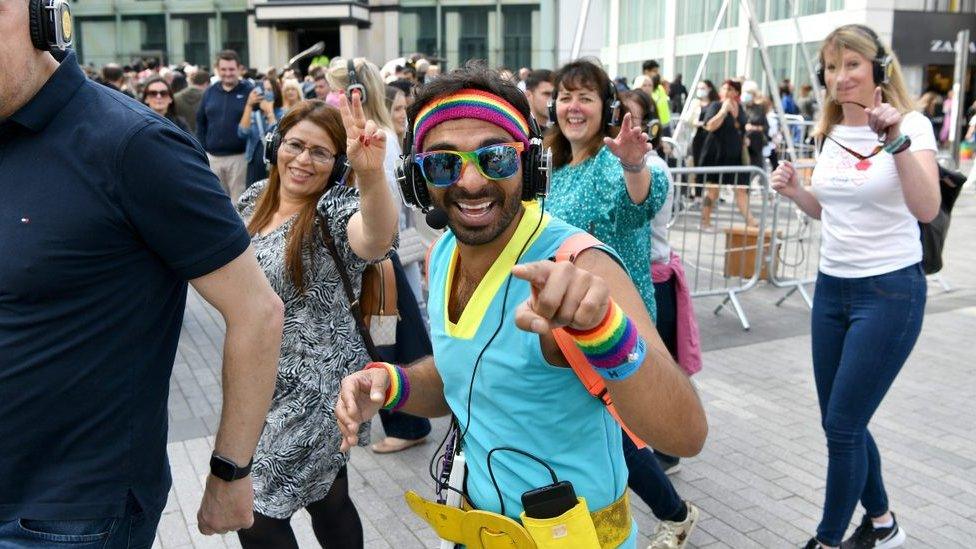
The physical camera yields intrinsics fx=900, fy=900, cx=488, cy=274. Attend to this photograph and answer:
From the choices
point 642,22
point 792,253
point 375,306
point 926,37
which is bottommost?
point 792,253

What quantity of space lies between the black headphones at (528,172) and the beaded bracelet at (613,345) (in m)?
0.60

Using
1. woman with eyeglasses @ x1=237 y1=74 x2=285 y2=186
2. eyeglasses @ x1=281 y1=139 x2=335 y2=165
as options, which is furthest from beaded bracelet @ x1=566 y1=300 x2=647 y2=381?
woman with eyeglasses @ x1=237 y1=74 x2=285 y2=186

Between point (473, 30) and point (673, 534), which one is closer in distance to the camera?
point (673, 534)

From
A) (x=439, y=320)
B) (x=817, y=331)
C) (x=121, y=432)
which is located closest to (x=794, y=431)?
(x=817, y=331)

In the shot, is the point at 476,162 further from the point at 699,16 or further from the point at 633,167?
the point at 699,16

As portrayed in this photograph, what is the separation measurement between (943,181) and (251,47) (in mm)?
36659

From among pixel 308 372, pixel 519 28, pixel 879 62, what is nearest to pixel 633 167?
pixel 879 62

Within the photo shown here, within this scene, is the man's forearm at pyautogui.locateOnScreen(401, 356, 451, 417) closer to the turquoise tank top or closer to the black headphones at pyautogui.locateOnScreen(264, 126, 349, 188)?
the turquoise tank top

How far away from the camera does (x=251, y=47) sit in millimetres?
37406

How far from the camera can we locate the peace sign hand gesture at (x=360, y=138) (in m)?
2.74

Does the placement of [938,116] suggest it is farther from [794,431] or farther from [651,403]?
[651,403]

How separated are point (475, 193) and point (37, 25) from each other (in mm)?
951

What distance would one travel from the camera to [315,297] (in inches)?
121

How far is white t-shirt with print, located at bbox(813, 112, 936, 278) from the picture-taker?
3523mm
